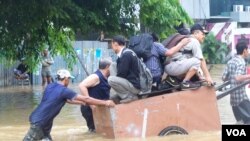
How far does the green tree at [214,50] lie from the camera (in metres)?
40.3

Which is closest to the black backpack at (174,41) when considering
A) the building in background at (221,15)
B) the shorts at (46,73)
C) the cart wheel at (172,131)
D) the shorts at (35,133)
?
the cart wheel at (172,131)

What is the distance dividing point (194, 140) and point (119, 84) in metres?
1.38

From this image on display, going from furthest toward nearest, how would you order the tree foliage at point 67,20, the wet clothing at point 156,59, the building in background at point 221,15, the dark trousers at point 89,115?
the building in background at point 221,15 < the tree foliage at point 67,20 < the dark trousers at point 89,115 < the wet clothing at point 156,59

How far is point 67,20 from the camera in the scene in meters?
15.8

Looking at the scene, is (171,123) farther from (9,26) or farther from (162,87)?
(9,26)

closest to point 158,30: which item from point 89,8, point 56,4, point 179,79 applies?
point 89,8

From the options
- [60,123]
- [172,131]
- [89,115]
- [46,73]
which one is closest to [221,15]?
[46,73]

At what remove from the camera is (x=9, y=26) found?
1548 centimetres

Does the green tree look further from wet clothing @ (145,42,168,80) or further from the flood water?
wet clothing @ (145,42,168,80)

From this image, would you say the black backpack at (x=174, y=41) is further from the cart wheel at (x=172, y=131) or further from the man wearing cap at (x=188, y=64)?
the cart wheel at (x=172, y=131)

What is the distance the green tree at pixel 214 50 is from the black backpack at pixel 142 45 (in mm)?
31488

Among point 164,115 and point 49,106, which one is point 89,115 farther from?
point 49,106

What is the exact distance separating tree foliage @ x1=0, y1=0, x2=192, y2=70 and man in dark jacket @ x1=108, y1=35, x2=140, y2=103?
19.9 ft

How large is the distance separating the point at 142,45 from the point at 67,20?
713cm
